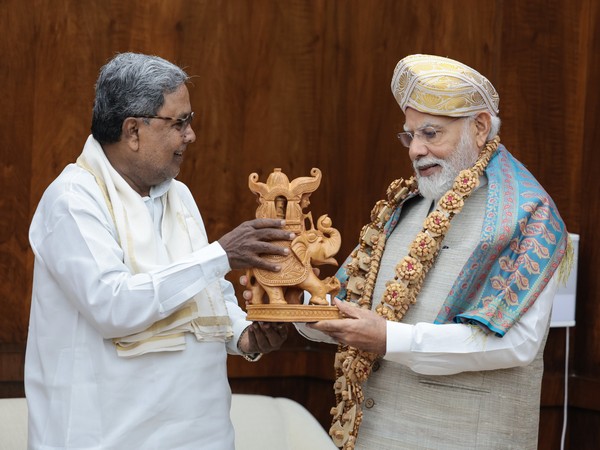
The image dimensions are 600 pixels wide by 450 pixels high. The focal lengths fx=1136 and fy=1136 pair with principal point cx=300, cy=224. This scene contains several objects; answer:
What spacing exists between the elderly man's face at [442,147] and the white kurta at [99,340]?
84cm

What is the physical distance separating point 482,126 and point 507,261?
52 centimetres

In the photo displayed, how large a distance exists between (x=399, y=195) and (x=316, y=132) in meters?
2.11

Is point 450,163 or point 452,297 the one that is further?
point 450,163

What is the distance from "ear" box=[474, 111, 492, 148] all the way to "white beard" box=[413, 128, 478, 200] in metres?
0.03

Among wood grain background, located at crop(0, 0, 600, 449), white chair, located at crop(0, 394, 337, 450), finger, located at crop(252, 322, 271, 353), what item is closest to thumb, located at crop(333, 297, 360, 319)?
finger, located at crop(252, 322, 271, 353)

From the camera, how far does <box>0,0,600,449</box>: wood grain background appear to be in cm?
523

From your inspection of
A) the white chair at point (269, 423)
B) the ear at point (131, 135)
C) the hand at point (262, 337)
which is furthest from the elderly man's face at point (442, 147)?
the white chair at point (269, 423)

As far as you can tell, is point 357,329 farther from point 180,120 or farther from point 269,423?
point 269,423

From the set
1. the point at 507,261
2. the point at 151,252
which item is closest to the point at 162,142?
the point at 151,252

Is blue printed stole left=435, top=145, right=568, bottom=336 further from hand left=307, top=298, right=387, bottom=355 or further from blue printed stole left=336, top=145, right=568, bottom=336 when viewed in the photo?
hand left=307, top=298, right=387, bottom=355

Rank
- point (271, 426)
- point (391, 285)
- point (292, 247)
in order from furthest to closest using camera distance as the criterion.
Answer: point (271, 426) < point (391, 285) < point (292, 247)

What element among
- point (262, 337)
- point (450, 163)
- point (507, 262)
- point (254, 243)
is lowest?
point (262, 337)

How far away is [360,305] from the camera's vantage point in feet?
13.0

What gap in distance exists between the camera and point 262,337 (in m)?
3.76
